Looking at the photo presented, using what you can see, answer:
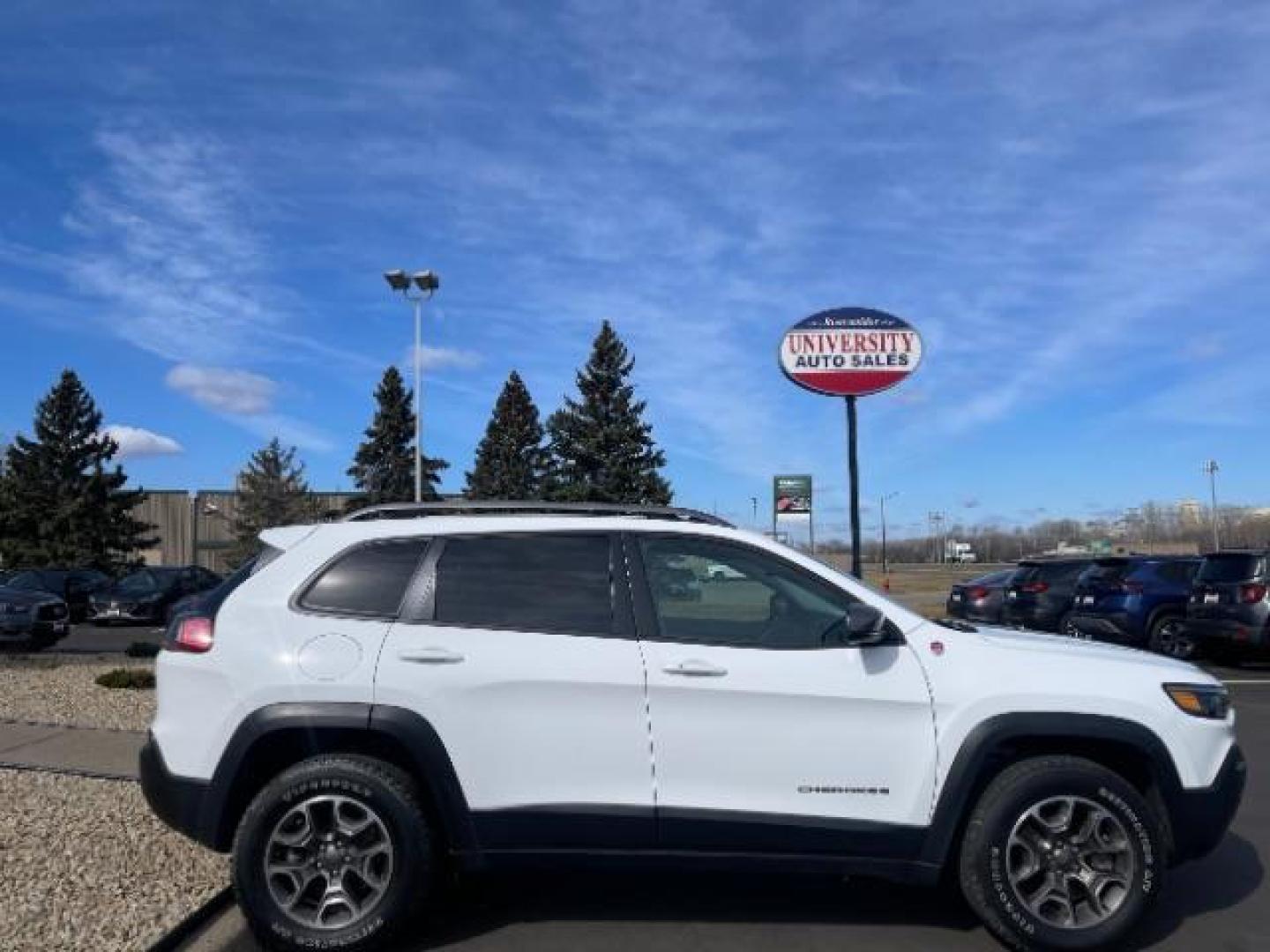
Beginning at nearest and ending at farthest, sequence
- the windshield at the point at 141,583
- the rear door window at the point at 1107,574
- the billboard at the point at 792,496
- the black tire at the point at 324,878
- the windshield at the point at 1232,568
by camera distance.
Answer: the black tire at the point at 324,878 < the windshield at the point at 1232,568 < the rear door window at the point at 1107,574 < the windshield at the point at 141,583 < the billboard at the point at 792,496

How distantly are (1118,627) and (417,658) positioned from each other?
13958 millimetres

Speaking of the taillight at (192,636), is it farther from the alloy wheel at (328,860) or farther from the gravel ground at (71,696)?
the gravel ground at (71,696)

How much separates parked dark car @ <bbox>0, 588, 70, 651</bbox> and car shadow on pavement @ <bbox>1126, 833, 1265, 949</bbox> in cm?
1515

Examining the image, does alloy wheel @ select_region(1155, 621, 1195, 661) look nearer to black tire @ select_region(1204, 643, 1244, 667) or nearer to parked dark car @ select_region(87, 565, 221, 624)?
black tire @ select_region(1204, 643, 1244, 667)

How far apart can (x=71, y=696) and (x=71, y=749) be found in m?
3.06

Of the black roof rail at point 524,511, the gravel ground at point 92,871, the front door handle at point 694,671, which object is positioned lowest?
the gravel ground at point 92,871

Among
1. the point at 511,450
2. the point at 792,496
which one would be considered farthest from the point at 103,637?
the point at 511,450

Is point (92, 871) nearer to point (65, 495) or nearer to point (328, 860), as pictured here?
point (328, 860)

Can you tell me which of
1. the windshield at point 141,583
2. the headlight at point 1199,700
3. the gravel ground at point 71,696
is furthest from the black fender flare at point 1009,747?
the windshield at point 141,583

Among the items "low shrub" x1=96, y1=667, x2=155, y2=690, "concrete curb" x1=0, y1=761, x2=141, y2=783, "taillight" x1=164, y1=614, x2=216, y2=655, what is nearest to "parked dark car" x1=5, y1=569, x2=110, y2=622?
"low shrub" x1=96, y1=667, x2=155, y2=690

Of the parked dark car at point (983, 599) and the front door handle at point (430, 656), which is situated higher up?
the front door handle at point (430, 656)

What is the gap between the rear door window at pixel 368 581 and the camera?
4594mm

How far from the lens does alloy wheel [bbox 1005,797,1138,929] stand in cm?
435

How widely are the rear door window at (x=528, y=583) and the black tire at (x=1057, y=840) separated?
1727 millimetres
